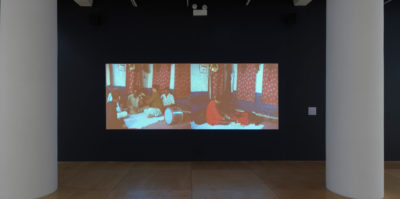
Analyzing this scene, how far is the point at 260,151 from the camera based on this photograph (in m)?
7.55

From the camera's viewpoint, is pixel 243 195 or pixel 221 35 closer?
pixel 243 195

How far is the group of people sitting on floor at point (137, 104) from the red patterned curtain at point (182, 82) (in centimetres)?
20

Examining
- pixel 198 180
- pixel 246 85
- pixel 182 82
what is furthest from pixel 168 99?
pixel 198 180

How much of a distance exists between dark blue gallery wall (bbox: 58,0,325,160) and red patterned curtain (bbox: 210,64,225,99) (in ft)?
0.65

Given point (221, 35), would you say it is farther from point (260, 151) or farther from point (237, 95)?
point (260, 151)

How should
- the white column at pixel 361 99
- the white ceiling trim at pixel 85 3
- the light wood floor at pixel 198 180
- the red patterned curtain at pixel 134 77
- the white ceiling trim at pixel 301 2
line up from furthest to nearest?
1. the red patterned curtain at pixel 134 77
2. the white ceiling trim at pixel 301 2
3. the white ceiling trim at pixel 85 3
4. the light wood floor at pixel 198 180
5. the white column at pixel 361 99

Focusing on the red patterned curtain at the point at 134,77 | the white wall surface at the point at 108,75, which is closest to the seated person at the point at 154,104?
the red patterned curtain at the point at 134,77

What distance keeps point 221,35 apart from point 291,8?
6.09ft

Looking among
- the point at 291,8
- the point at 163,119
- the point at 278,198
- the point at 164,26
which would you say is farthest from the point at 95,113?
the point at 291,8

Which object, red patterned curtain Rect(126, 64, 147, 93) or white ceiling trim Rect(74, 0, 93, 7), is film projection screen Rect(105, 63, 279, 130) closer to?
red patterned curtain Rect(126, 64, 147, 93)

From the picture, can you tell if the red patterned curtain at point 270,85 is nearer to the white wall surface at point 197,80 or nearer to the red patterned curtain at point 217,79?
the red patterned curtain at point 217,79

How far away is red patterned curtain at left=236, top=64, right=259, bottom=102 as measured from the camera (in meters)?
7.45

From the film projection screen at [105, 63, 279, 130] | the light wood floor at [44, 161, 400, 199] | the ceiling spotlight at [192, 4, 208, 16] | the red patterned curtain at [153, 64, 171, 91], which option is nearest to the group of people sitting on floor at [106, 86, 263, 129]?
the film projection screen at [105, 63, 279, 130]

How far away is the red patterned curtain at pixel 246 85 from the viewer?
293 inches
